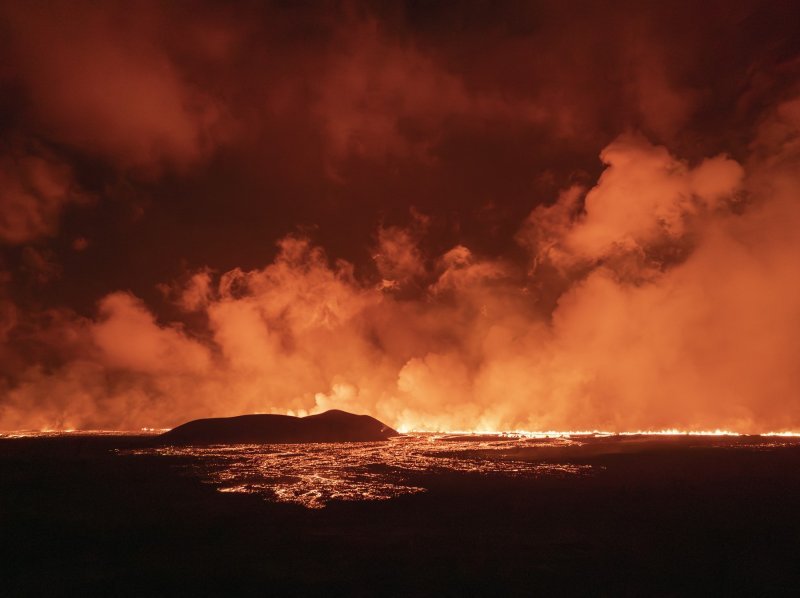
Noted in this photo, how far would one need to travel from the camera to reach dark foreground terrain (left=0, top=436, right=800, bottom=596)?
17.7 m

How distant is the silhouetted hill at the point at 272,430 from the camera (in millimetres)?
164875

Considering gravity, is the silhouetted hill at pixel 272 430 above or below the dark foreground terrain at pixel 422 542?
below

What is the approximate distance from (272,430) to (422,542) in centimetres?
16690

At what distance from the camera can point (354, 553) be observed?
2127 centimetres

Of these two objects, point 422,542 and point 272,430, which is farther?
point 272,430

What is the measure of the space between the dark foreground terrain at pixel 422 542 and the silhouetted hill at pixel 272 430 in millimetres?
131837

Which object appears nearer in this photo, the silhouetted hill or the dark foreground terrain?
the dark foreground terrain

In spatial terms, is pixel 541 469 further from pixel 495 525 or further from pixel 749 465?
pixel 495 525

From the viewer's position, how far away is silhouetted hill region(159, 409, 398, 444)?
6491 inches

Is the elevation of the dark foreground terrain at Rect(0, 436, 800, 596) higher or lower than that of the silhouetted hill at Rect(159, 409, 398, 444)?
higher

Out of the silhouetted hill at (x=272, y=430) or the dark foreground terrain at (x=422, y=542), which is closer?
the dark foreground terrain at (x=422, y=542)

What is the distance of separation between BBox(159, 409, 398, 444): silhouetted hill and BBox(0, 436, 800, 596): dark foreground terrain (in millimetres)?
131837

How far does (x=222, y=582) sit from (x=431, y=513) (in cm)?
1555

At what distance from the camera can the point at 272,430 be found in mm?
177500
